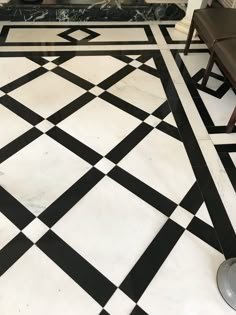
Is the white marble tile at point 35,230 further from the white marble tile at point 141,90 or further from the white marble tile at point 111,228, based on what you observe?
the white marble tile at point 141,90

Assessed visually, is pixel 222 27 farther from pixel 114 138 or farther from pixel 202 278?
pixel 202 278

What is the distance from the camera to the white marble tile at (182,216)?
1450mm

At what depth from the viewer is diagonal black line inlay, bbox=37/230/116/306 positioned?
120 cm

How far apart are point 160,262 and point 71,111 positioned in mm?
1136

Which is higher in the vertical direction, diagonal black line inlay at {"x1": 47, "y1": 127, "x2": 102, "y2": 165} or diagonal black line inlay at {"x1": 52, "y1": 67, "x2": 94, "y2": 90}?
diagonal black line inlay at {"x1": 52, "y1": 67, "x2": 94, "y2": 90}

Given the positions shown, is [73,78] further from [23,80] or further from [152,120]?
[152,120]

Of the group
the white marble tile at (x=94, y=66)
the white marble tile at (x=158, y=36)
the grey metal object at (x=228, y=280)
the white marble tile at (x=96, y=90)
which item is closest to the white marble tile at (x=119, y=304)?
the grey metal object at (x=228, y=280)

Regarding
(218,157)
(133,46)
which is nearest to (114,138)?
(218,157)

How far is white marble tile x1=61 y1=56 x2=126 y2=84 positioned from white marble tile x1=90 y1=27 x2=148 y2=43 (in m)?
0.35

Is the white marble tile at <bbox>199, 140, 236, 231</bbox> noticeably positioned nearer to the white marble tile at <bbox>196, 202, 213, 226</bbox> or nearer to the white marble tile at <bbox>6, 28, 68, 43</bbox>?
the white marble tile at <bbox>196, 202, 213, 226</bbox>

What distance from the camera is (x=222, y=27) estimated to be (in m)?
2.07

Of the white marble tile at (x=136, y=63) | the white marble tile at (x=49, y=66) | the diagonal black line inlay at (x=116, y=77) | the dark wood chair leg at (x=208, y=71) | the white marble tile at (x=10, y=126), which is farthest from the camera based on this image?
the white marble tile at (x=136, y=63)

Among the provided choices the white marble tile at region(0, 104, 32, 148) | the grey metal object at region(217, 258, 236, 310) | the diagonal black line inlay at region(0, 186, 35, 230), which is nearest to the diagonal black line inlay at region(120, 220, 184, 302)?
the grey metal object at region(217, 258, 236, 310)

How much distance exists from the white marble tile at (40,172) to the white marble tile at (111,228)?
0.15m
